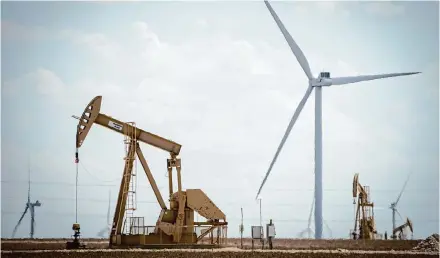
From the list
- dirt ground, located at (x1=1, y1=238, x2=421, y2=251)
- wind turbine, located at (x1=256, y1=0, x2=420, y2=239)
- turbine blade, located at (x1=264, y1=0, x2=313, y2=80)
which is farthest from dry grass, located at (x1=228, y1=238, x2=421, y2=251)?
turbine blade, located at (x1=264, y1=0, x2=313, y2=80)

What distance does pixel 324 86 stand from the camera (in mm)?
57031

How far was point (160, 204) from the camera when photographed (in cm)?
4106

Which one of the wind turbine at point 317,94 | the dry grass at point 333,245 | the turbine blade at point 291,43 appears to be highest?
the turbine blade at point 291,43

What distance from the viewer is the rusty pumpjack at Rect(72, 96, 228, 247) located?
39281 mm

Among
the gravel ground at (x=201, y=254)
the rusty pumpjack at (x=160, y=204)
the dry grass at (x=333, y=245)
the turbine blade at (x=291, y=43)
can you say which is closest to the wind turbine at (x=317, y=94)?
the turbine blade at (x=291, y=43)

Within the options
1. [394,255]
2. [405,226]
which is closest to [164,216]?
[394,255]

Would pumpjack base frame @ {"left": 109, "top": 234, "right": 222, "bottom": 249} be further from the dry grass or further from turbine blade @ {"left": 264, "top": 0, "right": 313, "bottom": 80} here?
turbine blade @ {"left": 264, "top": 0, "right": 313, "bottom": 80}

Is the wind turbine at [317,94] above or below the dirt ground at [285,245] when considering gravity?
above

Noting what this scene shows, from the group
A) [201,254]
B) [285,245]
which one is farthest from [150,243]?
[285,245]

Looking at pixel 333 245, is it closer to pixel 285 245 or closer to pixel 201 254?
pixel 285 245

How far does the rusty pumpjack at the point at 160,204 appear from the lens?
129 feet

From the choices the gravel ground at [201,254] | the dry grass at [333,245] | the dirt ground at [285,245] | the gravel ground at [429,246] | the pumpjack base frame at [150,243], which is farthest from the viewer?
the dry grass at [333,245]

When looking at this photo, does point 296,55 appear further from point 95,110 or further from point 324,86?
point 95,110

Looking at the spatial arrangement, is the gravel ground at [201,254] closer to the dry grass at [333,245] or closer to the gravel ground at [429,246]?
Answer: the gravel ground at [429,246]
